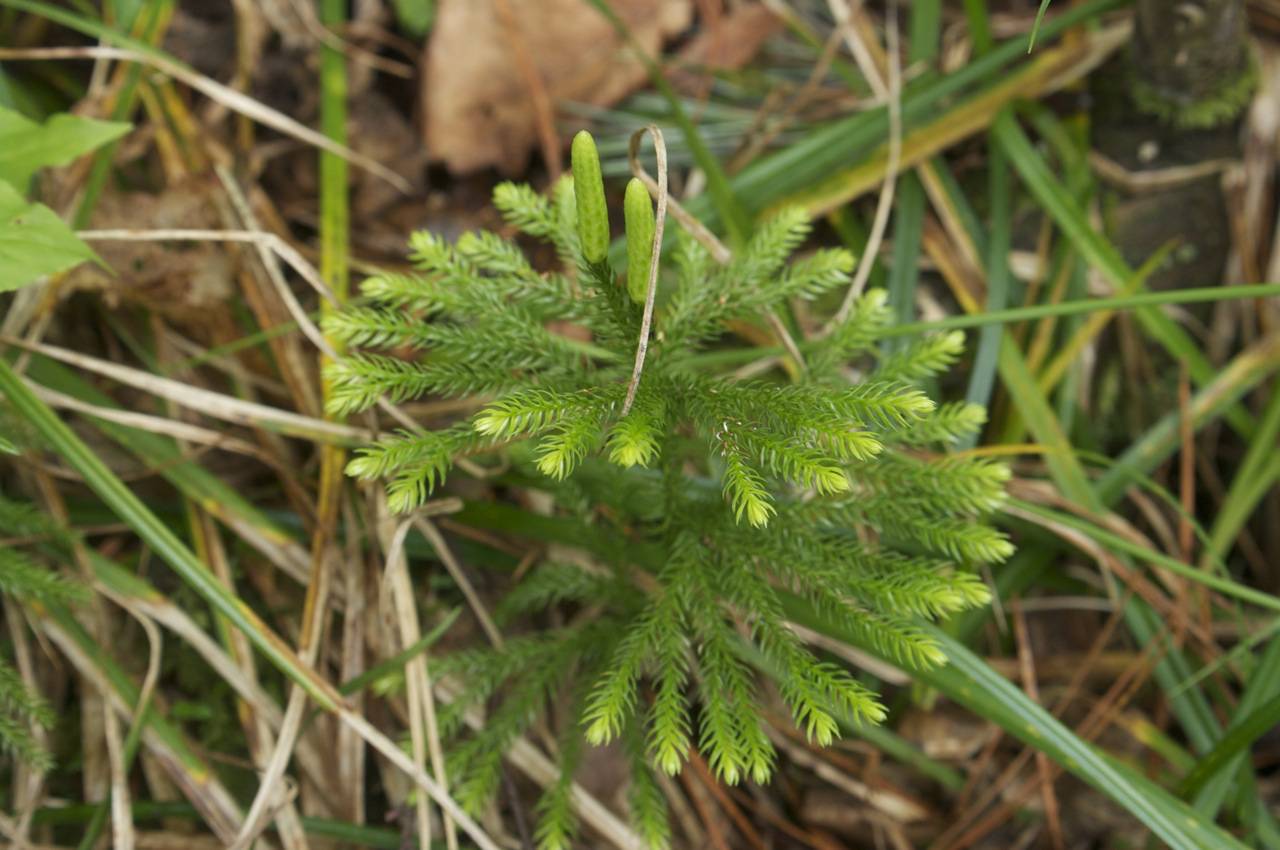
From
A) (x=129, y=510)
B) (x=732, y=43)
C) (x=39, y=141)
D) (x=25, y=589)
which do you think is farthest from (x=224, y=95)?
(x=732, y=43)

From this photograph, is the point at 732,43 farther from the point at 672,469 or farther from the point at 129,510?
the point at 129,510

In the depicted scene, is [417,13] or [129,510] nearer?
[129,510]

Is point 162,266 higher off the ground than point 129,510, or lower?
higher

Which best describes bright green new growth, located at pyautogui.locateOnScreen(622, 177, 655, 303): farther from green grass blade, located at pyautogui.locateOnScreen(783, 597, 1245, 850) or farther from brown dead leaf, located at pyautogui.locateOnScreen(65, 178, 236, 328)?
brown dead leaf, located at pyautogui.locateOnScreen(65, 178, 236, 328)

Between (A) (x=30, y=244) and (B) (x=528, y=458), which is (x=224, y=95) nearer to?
(A) (x=30, y=244)

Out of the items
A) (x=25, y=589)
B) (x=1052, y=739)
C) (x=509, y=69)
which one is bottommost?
(x=1052, y=739)

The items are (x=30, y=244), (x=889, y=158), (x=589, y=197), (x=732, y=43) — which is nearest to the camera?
(x=589, y=197)

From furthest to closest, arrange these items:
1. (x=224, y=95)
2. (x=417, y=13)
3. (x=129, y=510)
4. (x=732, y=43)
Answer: (x=732, y=43), (x=417, y=13), (x=224, y=95), (x=129, y=510)
